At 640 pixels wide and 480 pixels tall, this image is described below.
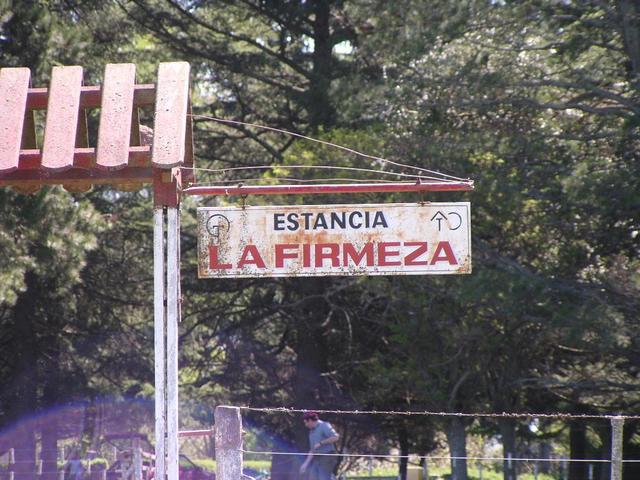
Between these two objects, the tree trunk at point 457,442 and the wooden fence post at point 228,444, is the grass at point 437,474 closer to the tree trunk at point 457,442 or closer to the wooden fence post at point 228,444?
the tree trunk at point 457,442

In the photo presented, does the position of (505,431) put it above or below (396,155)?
below

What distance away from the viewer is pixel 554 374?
18.7 m

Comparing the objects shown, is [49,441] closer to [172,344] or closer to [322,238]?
[172,344]

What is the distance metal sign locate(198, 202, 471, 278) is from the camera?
6668 mm

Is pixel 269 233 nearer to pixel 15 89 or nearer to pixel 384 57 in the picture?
pixel 15 89

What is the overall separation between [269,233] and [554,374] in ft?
43.2

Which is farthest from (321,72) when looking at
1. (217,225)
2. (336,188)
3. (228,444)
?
(228,444)

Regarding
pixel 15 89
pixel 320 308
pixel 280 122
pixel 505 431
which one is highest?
pixel 280 122

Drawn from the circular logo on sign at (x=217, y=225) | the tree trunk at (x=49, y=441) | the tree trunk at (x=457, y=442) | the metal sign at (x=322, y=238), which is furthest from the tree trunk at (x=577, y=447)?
the circular logo on sign at (x=217, y=225)

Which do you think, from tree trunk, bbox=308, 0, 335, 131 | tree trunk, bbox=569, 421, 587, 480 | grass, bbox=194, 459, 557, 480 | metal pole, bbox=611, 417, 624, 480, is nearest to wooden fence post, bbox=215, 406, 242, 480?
metal pole, bbox=611, 417, 624, 480

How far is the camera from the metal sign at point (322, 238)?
6.67 metres

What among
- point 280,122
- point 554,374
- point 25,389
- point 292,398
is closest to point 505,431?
point 554,374

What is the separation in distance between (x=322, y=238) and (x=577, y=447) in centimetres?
1762

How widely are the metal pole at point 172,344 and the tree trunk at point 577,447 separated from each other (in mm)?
16344
